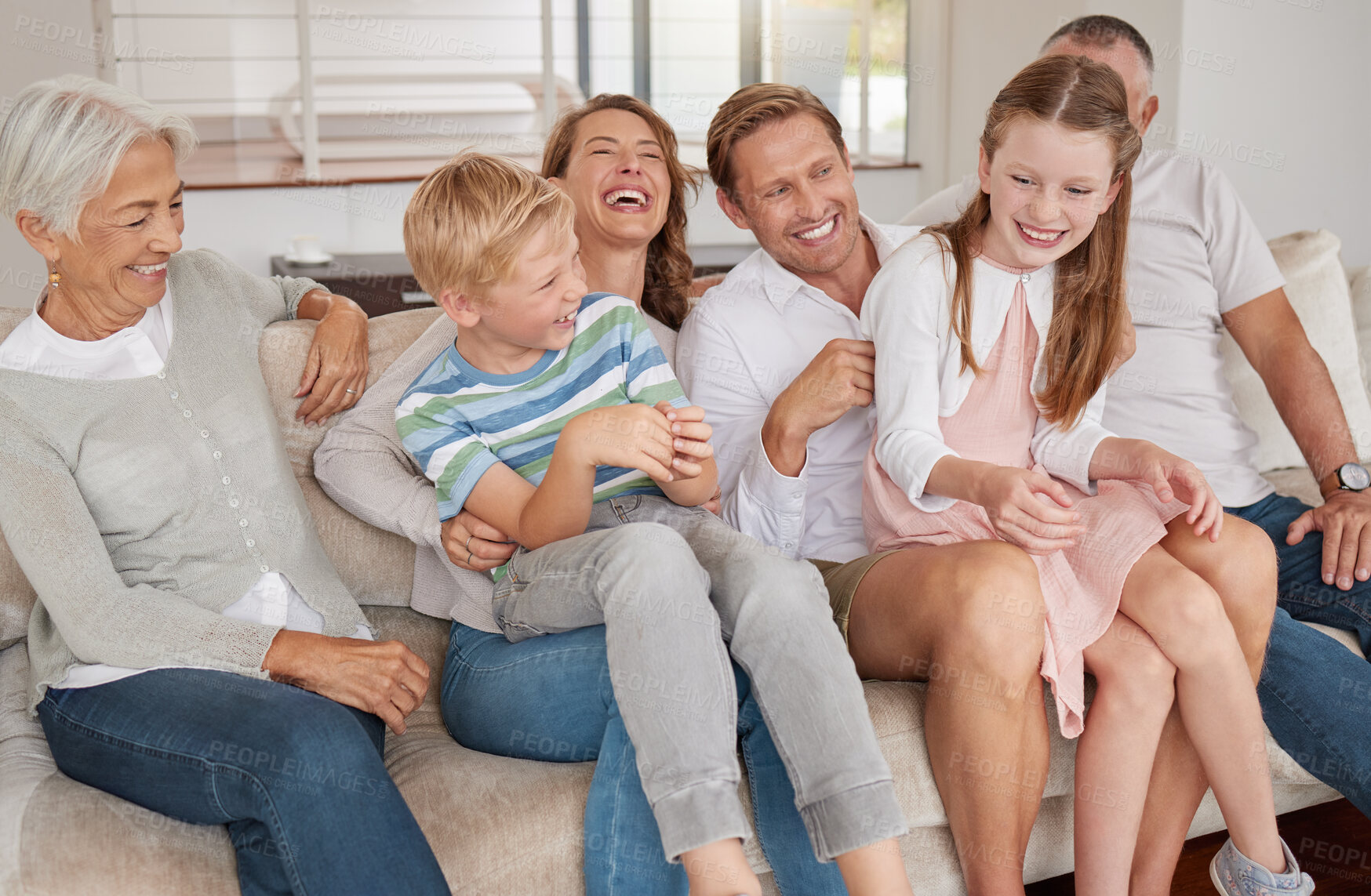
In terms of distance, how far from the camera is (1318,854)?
175 centimetres

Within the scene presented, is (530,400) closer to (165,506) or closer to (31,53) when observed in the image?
(165,506)

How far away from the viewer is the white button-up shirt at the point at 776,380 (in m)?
1.65

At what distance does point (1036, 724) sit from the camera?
1.27 metres

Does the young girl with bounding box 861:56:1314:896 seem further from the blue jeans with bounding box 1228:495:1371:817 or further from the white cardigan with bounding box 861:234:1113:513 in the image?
the blue jeans with bounding box 1228:495:1371:817

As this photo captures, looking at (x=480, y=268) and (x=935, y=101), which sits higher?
(x=935, y=101)

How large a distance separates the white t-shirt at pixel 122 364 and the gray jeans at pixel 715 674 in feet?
1.05

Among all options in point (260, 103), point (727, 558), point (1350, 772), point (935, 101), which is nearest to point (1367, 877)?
point (1350, 772)

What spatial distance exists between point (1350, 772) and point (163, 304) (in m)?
1.66

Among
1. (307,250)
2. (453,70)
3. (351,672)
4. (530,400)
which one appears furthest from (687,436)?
(453,70)

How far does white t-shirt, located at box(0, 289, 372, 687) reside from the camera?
1.26 metres

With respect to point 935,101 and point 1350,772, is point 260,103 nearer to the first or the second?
point 935,101

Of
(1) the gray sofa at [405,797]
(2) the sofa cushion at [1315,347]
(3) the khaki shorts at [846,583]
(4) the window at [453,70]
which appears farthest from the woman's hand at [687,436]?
(4) the window at [453,70]

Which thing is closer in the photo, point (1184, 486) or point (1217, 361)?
point (1184, 486)

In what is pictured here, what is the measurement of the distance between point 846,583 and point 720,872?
465 millimetres
